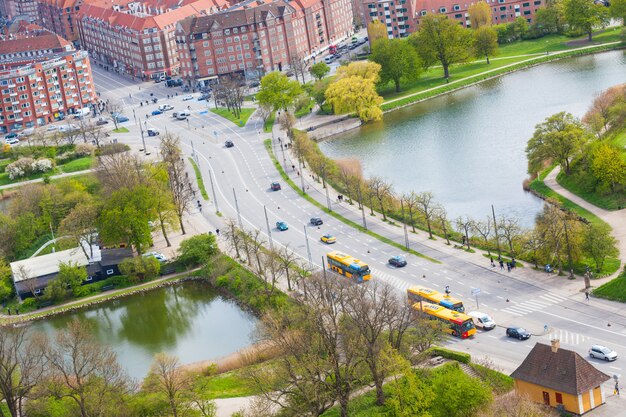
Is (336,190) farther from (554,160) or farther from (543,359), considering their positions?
(543,359)

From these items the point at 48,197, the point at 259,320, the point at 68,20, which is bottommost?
the point at 259,320

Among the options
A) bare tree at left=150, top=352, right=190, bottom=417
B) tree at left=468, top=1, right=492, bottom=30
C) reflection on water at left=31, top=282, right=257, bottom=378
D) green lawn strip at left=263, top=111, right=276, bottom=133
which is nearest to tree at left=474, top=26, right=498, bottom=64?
tree at left=468, top=1, right=492, bottom=30

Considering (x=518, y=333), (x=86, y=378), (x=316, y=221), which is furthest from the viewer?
(x=316, y=221)

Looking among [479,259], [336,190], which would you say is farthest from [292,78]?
[479,259]

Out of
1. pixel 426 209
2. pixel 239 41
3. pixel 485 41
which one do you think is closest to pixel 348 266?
pixel 426 209

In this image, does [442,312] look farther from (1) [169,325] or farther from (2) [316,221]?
(2) [316,221]

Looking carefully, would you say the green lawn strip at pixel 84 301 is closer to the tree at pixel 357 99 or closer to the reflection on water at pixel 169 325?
the reflection on water at pixel 169 325
